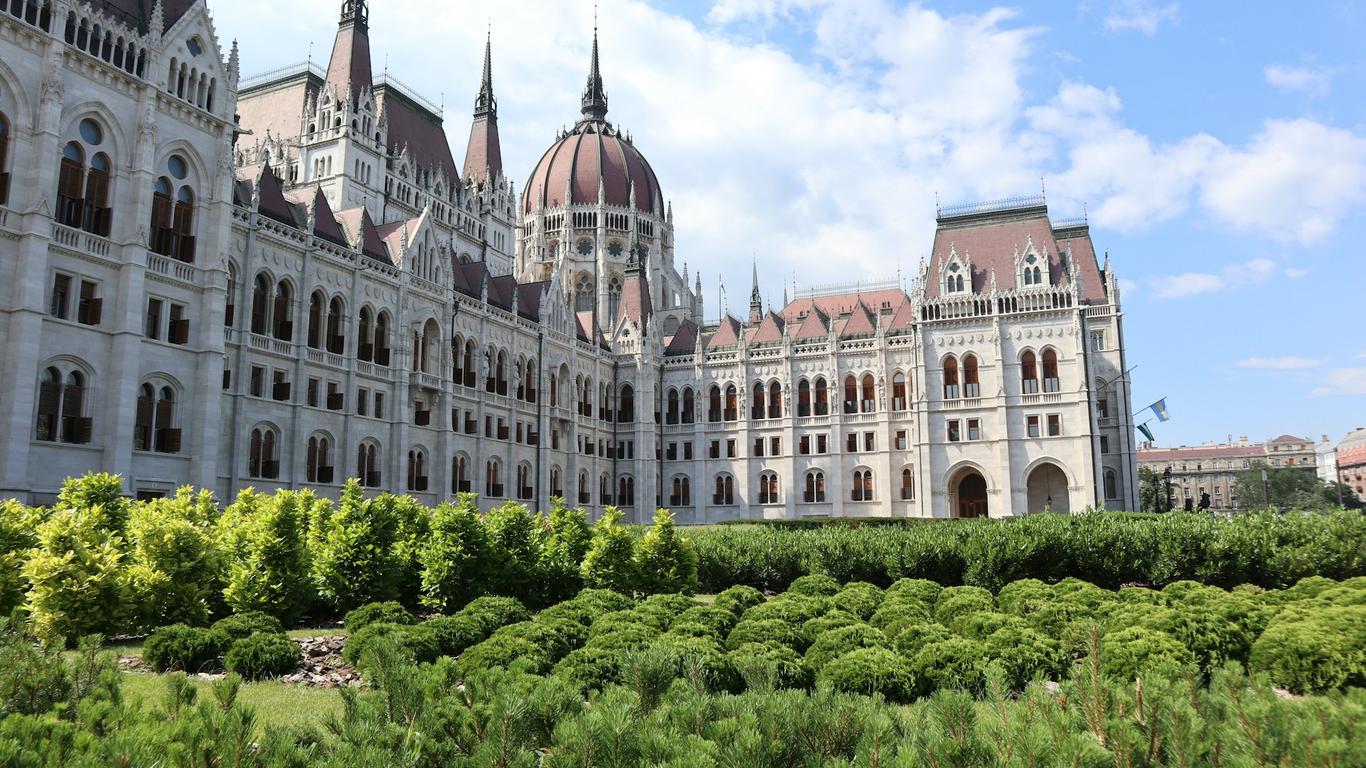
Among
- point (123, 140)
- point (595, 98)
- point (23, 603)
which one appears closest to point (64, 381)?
point (123, 140)

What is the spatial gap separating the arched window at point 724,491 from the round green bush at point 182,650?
56.1 metres

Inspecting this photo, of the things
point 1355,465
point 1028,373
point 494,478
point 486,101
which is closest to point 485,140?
point 486,101

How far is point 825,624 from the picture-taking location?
13930mm

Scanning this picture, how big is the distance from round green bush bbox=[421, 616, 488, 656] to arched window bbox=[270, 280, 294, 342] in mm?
30322

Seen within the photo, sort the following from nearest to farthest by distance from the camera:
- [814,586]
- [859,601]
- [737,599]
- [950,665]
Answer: [950,665] < [859,601] < [737,599] < [814,586]

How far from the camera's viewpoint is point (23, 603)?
628 inches

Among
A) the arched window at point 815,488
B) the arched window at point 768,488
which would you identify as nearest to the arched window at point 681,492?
the arched window at point 768,488

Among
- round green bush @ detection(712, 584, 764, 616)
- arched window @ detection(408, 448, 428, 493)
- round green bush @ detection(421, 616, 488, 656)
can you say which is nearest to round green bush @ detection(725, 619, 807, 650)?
round green bush @ detection(712, 584, 764, 616)

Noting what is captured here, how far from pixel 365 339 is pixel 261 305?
21.1 feet

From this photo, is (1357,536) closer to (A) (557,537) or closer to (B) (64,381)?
(A) (557,537)

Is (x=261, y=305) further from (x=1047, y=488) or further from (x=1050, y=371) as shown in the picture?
(x=1047, y=488)

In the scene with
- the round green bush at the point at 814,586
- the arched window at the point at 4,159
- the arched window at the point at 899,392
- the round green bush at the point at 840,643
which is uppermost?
the arched window at the point at 4,159

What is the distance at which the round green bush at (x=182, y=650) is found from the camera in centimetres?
1305

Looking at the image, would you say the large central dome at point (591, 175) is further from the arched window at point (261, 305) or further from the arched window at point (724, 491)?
the arched window at point (261, 305)
